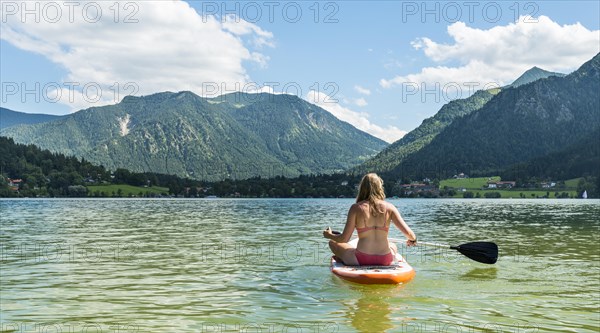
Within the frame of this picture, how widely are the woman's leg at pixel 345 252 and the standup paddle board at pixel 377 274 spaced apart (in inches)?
14.0

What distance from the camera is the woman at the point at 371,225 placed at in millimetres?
16906

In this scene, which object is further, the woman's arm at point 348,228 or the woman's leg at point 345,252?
the woman's leg at point 345,252

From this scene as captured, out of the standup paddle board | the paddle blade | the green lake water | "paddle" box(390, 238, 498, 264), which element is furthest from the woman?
the paddle blade

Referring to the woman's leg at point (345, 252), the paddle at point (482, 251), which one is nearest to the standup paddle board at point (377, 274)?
the woman's leg at point (345, 252)

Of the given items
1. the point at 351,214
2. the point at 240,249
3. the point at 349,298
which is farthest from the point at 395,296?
the point at 240,249

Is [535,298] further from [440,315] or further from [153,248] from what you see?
[153,248]

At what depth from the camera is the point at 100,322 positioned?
13781 mm

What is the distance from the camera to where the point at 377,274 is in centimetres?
1752

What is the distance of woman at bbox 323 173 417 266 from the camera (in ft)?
55.5

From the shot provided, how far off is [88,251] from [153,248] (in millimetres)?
3761

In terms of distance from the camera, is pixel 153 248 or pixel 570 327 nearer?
pixel 570 327

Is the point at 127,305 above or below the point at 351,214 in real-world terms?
below

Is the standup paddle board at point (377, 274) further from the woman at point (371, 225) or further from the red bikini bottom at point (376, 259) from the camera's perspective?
the woman at point (371, 225)

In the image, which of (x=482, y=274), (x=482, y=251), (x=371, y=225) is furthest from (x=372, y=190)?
(x=482, y=274)
